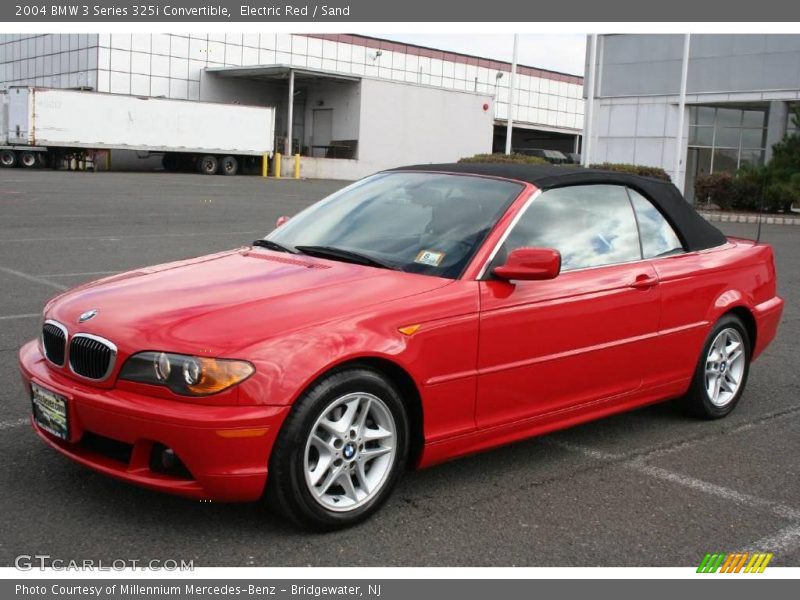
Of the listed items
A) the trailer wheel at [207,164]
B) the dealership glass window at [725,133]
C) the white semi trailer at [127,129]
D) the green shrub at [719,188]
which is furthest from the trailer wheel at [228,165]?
the green shrub at [719,188]

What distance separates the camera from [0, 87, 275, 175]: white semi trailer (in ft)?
127

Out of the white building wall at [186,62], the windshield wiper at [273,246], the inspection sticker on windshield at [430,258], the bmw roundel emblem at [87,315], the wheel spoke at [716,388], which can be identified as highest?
the white building wall at [186,62]

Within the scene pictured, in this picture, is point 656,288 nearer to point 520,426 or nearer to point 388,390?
point 520,426

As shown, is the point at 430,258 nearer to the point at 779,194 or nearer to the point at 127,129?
the point at 779,194

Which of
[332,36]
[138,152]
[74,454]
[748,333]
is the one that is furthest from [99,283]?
[332,36]

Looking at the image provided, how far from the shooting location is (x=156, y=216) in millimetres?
18938

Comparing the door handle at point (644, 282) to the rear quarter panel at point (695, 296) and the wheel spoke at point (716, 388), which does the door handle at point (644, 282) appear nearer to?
the rear quarter panel at point (695, 296)

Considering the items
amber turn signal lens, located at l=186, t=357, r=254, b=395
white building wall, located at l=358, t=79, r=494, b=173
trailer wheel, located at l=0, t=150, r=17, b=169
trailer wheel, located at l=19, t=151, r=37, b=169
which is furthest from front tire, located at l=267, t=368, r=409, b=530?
white building wall, located at l=358, t=79, r=494, b=173

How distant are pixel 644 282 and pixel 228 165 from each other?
41073 millimetres

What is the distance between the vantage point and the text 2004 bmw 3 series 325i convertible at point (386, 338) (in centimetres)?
363

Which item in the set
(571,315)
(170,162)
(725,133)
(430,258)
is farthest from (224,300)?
(170,162)

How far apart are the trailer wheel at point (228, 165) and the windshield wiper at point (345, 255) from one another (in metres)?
40.8

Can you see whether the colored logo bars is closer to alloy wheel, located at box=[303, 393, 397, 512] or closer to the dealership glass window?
alloy wheel, located at box=[303, 393, 397, 512]

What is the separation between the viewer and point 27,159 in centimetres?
3938
